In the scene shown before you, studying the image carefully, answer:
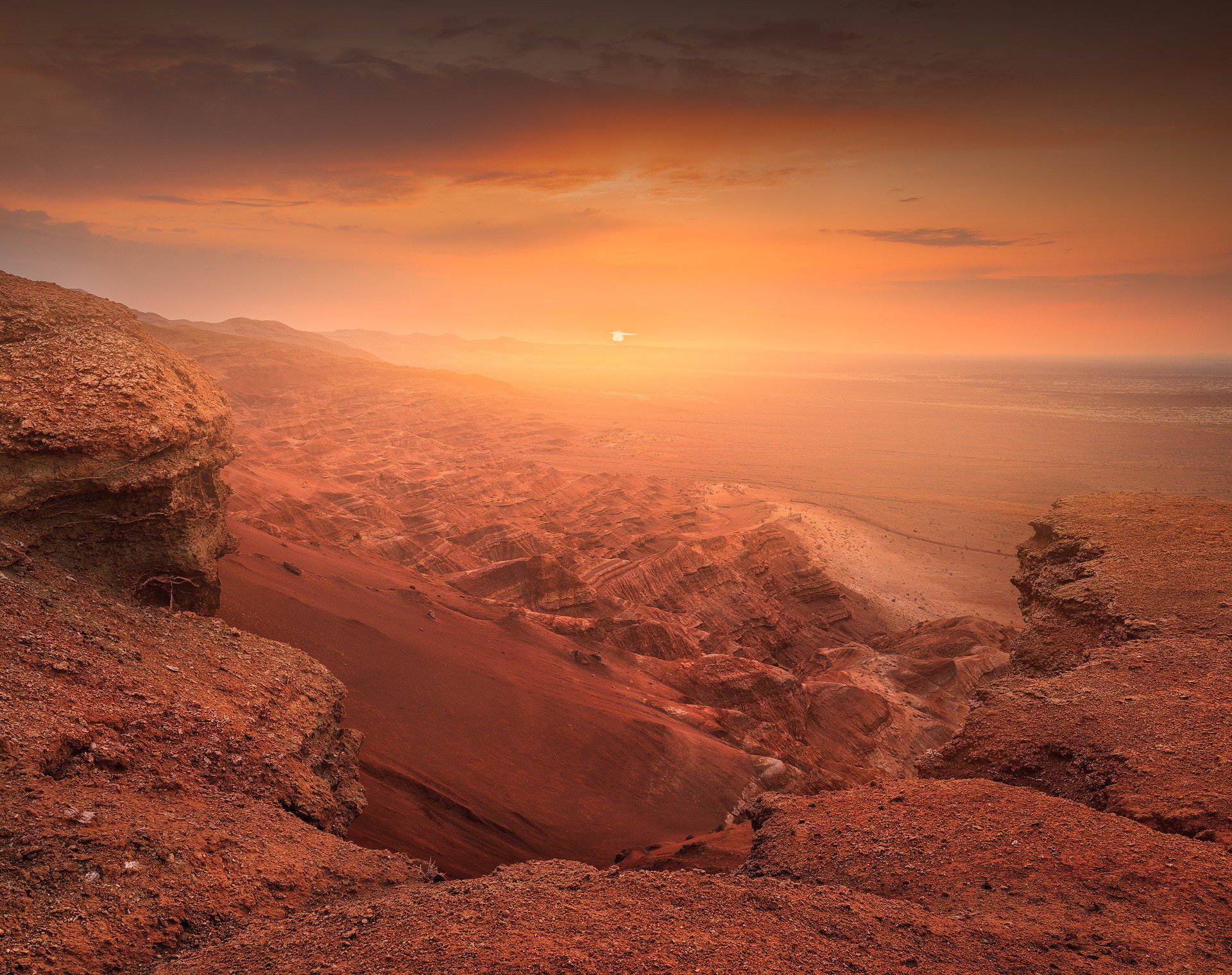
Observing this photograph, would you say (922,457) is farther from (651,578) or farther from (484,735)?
(484,735)

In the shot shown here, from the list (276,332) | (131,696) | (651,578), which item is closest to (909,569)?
(651,578)

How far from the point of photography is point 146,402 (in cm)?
770

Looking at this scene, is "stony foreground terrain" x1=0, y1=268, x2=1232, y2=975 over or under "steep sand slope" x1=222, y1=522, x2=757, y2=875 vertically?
over

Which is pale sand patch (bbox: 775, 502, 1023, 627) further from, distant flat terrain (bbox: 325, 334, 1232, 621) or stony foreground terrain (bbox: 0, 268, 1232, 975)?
stony foreground terrain (bbox: 0, 268, 1232, 975)

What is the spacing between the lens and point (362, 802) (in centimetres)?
779

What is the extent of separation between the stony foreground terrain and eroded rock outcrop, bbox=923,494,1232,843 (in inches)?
1.6

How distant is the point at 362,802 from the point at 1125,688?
9592mm

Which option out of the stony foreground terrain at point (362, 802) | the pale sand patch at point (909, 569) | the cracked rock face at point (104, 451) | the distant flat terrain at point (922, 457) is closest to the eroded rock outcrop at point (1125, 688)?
the stony foreground terrain at point (362, 802)

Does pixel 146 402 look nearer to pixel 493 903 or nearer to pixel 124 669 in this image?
pixel 124 669

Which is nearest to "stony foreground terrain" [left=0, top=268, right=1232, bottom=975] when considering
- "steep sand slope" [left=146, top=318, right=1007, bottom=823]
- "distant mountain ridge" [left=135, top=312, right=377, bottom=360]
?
"steep sand slope" [left=146, top=318, right=1007, bottom=823]

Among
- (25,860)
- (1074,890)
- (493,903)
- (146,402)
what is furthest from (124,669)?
(1074,890)

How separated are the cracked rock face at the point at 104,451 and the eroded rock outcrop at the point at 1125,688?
1039cm

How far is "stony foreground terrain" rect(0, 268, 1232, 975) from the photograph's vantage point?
14.2 feet

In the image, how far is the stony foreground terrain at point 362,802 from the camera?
4340 mm
